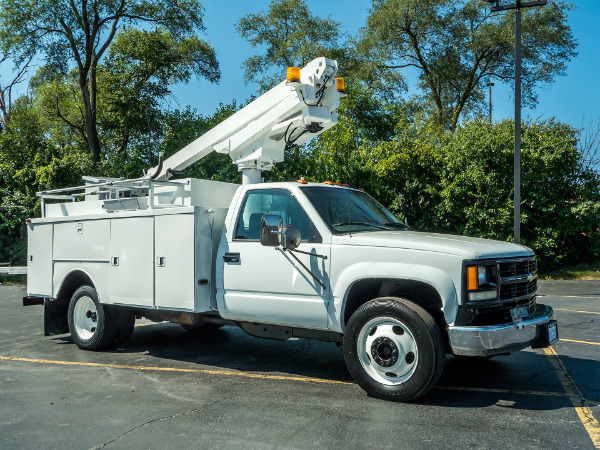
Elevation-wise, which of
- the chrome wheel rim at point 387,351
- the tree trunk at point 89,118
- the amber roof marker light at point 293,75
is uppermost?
the tree trunk at point 89,118

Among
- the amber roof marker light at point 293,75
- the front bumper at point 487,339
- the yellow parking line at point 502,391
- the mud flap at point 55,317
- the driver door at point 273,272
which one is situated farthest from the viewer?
the mud flap at point 55,317

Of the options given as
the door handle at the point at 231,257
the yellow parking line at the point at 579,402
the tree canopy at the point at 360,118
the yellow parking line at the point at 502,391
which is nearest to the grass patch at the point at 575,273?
the tree canopy at the point at 360,118

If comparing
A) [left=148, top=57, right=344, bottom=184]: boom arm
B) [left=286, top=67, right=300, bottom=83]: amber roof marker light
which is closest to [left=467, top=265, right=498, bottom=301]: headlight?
[left=148, top=57, right=344, bottom=184]: boom arm

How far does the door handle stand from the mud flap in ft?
11.1

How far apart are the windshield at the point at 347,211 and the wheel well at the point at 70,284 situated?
375 cm

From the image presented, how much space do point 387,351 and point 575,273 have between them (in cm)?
1478

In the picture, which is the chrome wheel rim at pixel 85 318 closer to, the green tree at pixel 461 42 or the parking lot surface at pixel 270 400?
the parking lot surface at pixel 270 400

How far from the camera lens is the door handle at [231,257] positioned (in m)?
6.51

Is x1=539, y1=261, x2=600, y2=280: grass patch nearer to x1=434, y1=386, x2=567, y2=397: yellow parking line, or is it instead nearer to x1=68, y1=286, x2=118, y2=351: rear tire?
x1=434, y1=386, x2=567, y2=397: yellow parking line

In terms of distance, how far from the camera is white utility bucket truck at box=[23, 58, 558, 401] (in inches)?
209

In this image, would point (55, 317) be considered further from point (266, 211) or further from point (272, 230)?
point (272, 230)

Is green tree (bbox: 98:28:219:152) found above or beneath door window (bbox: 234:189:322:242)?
above

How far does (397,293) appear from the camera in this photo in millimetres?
5844

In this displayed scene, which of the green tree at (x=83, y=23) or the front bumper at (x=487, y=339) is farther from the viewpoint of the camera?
the green tree at (x=83, y=23)
